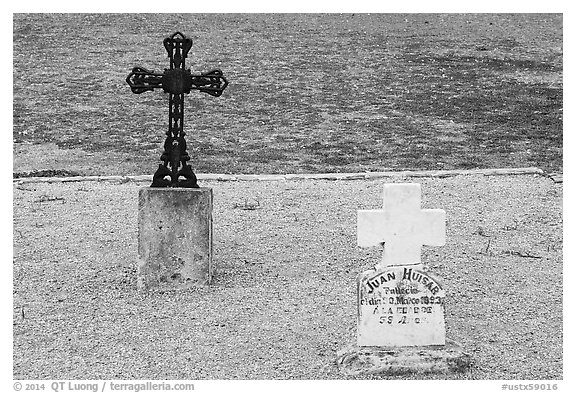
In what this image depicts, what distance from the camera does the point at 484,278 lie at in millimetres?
9711

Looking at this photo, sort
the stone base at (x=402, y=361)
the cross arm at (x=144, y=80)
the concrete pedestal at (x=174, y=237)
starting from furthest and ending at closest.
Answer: the cross arm at (x=144, y=80) → the concrete pedestal at (x=174, y=237) → the stone base at (x=402, y=361)

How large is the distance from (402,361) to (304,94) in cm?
1282

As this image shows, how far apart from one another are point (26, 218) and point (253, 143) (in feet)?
18.9

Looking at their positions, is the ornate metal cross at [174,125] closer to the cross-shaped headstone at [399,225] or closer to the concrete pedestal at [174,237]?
the concrete pedestal at [174,237]

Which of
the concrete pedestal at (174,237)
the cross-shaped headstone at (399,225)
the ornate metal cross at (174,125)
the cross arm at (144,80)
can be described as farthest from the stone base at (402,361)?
the cross arm at (144,80)

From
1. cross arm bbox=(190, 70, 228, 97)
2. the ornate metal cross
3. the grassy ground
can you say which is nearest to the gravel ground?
the ornate metal cross

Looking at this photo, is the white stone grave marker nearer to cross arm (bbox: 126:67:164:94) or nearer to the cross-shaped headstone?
the cross-shaped headstone

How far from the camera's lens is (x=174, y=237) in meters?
9.20

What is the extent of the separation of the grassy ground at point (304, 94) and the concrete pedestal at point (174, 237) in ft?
18.8

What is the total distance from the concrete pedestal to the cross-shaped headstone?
2.02m

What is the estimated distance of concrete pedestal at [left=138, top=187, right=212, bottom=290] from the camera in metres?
9.15

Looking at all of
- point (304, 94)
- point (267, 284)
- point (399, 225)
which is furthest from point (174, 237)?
point (304, 94)

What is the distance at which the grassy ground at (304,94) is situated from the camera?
16.0 m

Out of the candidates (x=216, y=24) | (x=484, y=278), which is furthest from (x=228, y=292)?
(x=216, y=24)
